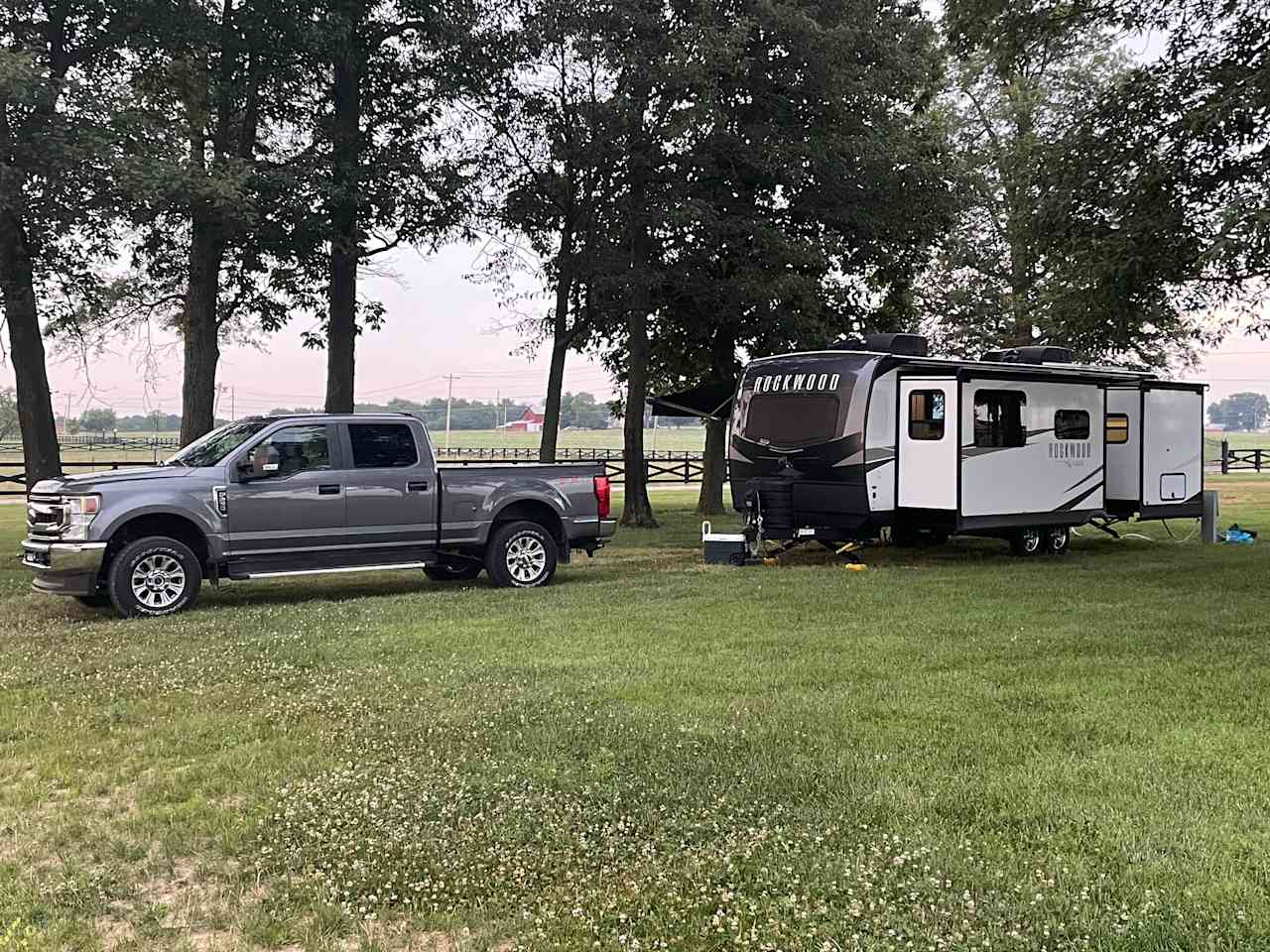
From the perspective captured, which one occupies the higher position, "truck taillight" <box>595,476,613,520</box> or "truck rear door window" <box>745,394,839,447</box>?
"truck rear door window" <box>745,394,839,447</box>

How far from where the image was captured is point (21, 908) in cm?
404

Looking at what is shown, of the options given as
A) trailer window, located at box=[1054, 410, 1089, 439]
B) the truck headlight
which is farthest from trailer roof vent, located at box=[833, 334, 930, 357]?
the truck headlight

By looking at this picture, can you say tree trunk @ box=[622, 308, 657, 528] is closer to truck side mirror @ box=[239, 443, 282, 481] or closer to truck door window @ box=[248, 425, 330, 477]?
truck door window @ box=[248, 425, 330, 477]

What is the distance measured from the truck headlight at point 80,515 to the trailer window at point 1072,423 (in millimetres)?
11842

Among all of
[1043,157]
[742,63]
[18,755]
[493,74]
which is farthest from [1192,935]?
[493,74]

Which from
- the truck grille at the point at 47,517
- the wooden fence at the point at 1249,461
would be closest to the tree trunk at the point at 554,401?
the truck grille at the point at 47,517

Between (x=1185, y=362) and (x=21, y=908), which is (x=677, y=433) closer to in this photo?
(x=1185, y=362)

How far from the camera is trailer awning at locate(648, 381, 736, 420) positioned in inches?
757

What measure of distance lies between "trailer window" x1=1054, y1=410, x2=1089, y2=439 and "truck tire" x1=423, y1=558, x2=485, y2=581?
8042 mm

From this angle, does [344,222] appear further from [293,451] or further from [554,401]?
[293,451]

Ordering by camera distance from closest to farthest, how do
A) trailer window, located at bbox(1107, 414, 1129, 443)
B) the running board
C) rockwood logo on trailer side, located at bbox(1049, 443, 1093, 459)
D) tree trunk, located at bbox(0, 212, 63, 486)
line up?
1. the running board
2. rockwood logo on trailer side, located at bbox(1049, 443, 1093, 459)
3. tree trunk, located at bbox(0, 212, 63, 486)
4. trailer window, located at bbox(1107, 414, 1129, 443)

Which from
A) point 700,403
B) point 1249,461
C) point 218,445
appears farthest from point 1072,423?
point 1249,461

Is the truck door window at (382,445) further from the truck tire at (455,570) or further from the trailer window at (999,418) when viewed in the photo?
the trailer window at (999,418)

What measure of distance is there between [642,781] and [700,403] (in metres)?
14.7
